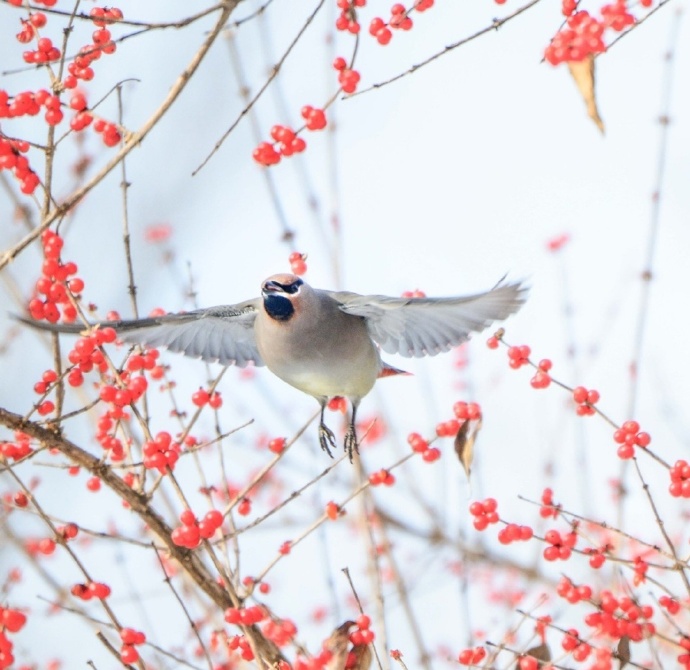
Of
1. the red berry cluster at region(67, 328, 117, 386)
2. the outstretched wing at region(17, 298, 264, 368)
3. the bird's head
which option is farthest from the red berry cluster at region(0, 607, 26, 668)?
the bird's head

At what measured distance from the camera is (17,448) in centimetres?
232

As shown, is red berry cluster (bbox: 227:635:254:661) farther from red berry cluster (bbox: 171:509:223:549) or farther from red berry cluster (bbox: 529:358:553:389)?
red berry cluster (bbox: 529:358:553:389)

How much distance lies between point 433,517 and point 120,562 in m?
1.43

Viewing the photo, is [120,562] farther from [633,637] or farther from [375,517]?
[633,637]

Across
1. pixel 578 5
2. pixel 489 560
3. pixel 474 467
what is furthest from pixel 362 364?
pixel 489 560

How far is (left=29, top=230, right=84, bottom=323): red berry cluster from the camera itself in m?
2.32

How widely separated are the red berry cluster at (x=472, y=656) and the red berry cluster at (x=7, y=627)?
104 centimetres

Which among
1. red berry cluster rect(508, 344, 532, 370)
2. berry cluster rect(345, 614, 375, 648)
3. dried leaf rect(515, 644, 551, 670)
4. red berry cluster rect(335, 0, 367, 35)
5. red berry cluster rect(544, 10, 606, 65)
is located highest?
red berry cluster rect(335, 0, 367, 35)

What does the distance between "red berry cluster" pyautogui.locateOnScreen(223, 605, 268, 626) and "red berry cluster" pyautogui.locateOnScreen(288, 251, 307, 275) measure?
0.94 metres

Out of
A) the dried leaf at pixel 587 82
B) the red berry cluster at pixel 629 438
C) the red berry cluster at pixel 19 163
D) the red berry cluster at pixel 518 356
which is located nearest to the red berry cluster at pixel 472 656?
the red berry cluster at pixel 629 438

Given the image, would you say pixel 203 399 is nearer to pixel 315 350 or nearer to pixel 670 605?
pixel 315 350

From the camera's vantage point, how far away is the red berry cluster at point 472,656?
2.37 meters

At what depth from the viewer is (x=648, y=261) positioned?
3.32 m

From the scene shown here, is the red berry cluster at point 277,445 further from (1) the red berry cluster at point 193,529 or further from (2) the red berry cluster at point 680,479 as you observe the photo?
(2) the red berry cluster at point 680,479
